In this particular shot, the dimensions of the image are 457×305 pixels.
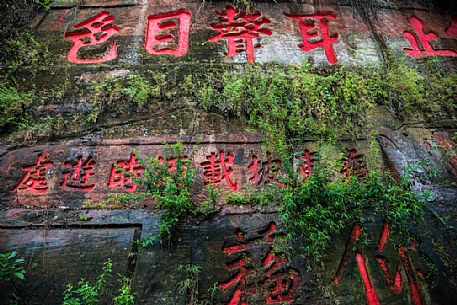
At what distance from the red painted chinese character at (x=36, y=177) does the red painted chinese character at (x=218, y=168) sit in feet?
5.34

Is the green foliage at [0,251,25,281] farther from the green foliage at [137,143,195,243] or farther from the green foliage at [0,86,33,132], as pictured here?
the green foliage at [0,86,33,132]

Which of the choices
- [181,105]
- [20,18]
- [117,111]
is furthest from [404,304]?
[20,18]

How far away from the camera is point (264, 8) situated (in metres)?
5.06

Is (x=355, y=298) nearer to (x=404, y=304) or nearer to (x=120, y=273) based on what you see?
(x=404, y=304)

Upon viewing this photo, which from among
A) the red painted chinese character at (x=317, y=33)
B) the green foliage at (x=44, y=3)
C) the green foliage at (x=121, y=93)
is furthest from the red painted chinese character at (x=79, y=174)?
the red painted chinese character at (x=317, y=33)

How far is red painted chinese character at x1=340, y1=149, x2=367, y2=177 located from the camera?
3873mm

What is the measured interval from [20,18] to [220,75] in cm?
291

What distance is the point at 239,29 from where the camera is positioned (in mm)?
4781

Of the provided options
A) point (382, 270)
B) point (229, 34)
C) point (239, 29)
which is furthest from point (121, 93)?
point (382, 270)

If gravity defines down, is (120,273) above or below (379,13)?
below

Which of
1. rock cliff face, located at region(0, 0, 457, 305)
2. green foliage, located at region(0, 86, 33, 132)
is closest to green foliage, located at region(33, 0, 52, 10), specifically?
rock cliff face, located at region(0, 0, 457, 305)

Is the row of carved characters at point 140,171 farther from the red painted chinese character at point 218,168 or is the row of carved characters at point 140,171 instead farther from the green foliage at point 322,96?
the green foliage at point 322,96

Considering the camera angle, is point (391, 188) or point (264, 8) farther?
point (264, 8)

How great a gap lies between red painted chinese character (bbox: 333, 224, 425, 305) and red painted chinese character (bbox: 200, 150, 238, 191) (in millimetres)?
1252
